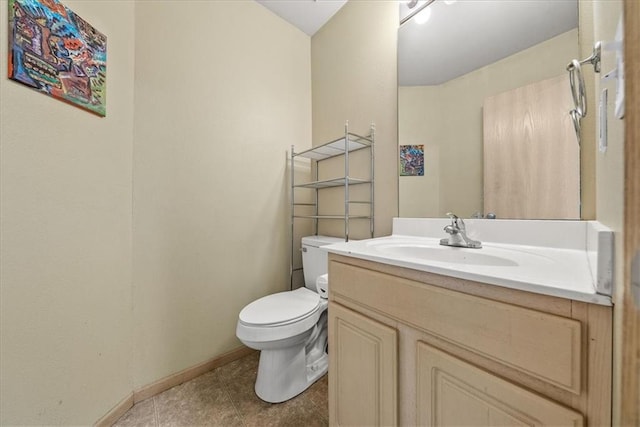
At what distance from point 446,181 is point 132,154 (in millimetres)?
1600

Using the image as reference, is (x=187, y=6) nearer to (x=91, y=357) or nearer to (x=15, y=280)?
(x=15, y=280)

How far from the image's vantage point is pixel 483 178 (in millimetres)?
1049

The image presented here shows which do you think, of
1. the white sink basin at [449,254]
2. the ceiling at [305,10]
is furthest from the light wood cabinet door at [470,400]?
the ceiling at [305,10]

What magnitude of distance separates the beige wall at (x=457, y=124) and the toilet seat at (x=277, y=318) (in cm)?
Result: 76

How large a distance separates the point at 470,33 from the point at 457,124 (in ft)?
1.38

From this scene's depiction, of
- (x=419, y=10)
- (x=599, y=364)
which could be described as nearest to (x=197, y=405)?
(x=599, y=364)

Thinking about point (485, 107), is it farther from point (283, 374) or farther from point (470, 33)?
point (283, 374)

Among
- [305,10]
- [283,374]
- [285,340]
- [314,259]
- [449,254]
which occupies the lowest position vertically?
[283,374]

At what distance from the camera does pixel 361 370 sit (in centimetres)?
82

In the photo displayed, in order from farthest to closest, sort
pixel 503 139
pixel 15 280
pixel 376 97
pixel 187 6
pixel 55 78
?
1. pixel 376 97
2. pixel 187 6
3. pixel 503 139
4. pixel 55 78
5. pixel 15 280

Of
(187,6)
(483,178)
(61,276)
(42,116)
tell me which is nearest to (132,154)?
(42,116)

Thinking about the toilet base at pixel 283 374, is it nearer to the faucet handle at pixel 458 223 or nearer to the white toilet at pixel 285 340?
the white toilet at pixel 285 340

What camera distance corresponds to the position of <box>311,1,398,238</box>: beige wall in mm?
1422

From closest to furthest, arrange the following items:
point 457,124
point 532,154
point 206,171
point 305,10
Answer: point 532,154 < point 457,124 < point 206,171 < point 305,10
